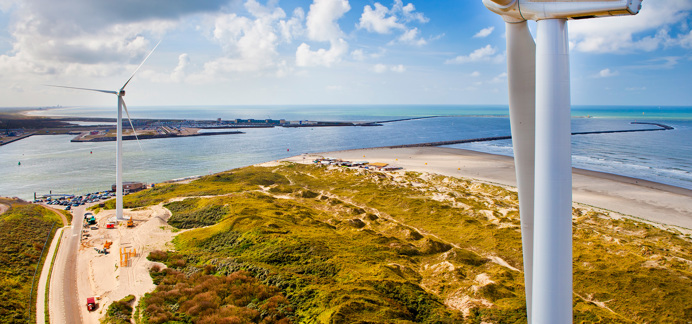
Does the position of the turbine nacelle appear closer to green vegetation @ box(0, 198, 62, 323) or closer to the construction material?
green vegetation @ box(0, 198, 62, 323)

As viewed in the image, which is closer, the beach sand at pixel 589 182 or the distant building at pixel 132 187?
the beach sand at pixel 589 182

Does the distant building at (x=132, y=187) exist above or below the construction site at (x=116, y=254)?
above

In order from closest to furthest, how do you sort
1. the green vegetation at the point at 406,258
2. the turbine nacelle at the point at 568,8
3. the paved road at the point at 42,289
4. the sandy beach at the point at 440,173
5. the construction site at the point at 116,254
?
the turbine nacelle at the point at 568,8
the paved road at the point at 42,289
the green vegetation at the point at 406,258
the construction site at the point at 116,254
the sandy beach at the point at 440,173

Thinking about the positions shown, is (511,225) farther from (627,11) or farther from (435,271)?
(627,11)

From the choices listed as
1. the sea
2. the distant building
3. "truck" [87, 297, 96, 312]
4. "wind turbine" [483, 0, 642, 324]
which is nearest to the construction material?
"truck" [87, 297, 96, 312]

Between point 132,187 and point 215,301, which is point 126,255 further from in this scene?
point 132,187

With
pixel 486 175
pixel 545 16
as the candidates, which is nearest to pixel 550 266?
pixel 545 16

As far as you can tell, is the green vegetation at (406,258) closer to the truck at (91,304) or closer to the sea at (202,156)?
the truck at (91,304)

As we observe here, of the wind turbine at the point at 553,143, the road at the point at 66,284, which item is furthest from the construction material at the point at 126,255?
the wind turbine at the point at 553,143
